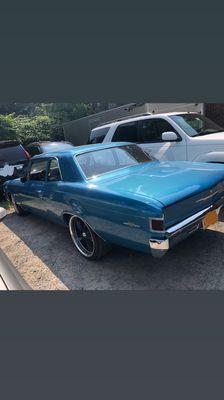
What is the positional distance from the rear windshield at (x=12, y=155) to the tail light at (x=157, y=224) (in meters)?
5.37

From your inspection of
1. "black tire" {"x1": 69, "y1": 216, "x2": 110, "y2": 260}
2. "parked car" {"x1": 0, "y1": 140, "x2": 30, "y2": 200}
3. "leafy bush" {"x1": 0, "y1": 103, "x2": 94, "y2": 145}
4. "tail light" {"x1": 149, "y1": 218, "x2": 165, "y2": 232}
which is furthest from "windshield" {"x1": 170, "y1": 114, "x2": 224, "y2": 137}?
"leafy bush" {"x1": 0, "y1": 103, "x2": 94, "y2": 145}

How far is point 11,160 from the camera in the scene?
717cm

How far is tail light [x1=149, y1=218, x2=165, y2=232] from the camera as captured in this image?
2.60 meters

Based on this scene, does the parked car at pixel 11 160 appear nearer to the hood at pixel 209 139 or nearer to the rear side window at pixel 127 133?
the rear side window at pixel 127 133

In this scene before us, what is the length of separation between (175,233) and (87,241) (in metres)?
1.28

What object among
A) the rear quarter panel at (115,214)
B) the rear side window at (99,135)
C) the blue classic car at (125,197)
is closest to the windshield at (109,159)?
the blue classic car at (125,197)

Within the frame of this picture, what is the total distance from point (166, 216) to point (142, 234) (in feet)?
0.89

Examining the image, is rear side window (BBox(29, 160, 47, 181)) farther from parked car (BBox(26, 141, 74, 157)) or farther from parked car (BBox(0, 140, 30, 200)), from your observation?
parked car (BBox(26, 141, 74, 157))

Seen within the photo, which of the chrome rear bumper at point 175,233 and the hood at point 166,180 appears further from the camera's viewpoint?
the hood at point 166,180

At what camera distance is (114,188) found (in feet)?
10.2

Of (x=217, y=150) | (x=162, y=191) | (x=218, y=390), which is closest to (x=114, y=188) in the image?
(x=162, y=191)

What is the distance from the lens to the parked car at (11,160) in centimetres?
698

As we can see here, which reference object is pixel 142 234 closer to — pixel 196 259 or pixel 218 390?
pixel 196 259

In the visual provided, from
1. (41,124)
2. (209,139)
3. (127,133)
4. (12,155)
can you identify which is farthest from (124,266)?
(41,124)
